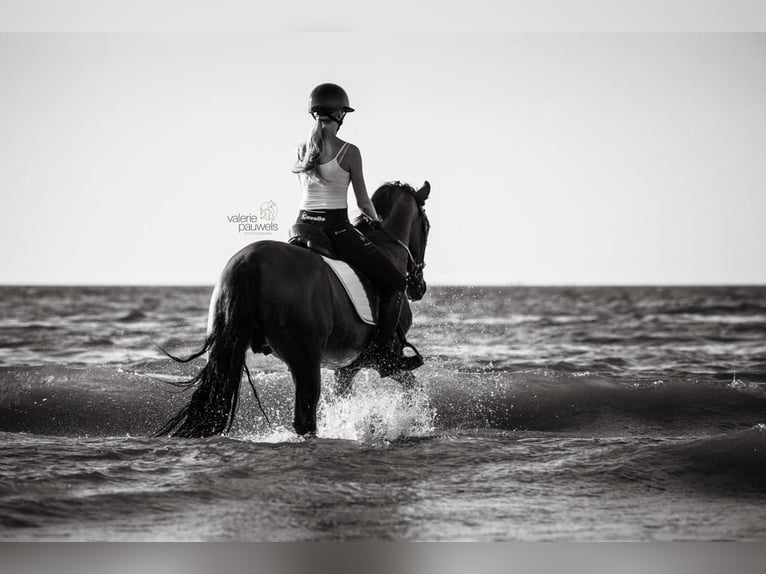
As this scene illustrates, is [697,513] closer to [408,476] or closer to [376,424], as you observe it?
[408,476]

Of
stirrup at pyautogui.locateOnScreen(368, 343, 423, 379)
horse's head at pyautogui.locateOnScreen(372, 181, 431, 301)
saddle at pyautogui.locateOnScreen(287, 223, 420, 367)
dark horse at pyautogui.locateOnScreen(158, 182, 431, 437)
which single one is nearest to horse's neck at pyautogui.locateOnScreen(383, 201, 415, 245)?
horse's head at pyautogui.locateOnScreen(372, 181, 431, 301)

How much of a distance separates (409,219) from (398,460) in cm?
170

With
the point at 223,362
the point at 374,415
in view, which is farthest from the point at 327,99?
the point at 374,415

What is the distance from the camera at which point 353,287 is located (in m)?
4.59

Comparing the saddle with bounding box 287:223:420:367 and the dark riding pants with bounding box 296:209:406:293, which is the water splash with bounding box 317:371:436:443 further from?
the dark riding pants with bounding box 296:209:406:293

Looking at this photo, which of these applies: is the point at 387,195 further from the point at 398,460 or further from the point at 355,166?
the point at 398,460

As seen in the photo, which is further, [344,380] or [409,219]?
[409,219]

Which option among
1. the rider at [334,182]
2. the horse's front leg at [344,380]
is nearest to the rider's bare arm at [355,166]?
the rider at [334,182]

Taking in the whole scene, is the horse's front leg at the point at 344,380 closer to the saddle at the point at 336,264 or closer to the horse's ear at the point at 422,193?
the saddle at the point at 336,264

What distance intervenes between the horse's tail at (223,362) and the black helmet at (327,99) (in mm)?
1172

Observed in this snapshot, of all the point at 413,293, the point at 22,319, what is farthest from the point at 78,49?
the point at 22,319

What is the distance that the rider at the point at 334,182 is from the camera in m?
4.54

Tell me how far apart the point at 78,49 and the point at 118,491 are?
136 inches

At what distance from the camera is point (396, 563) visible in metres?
3.98
